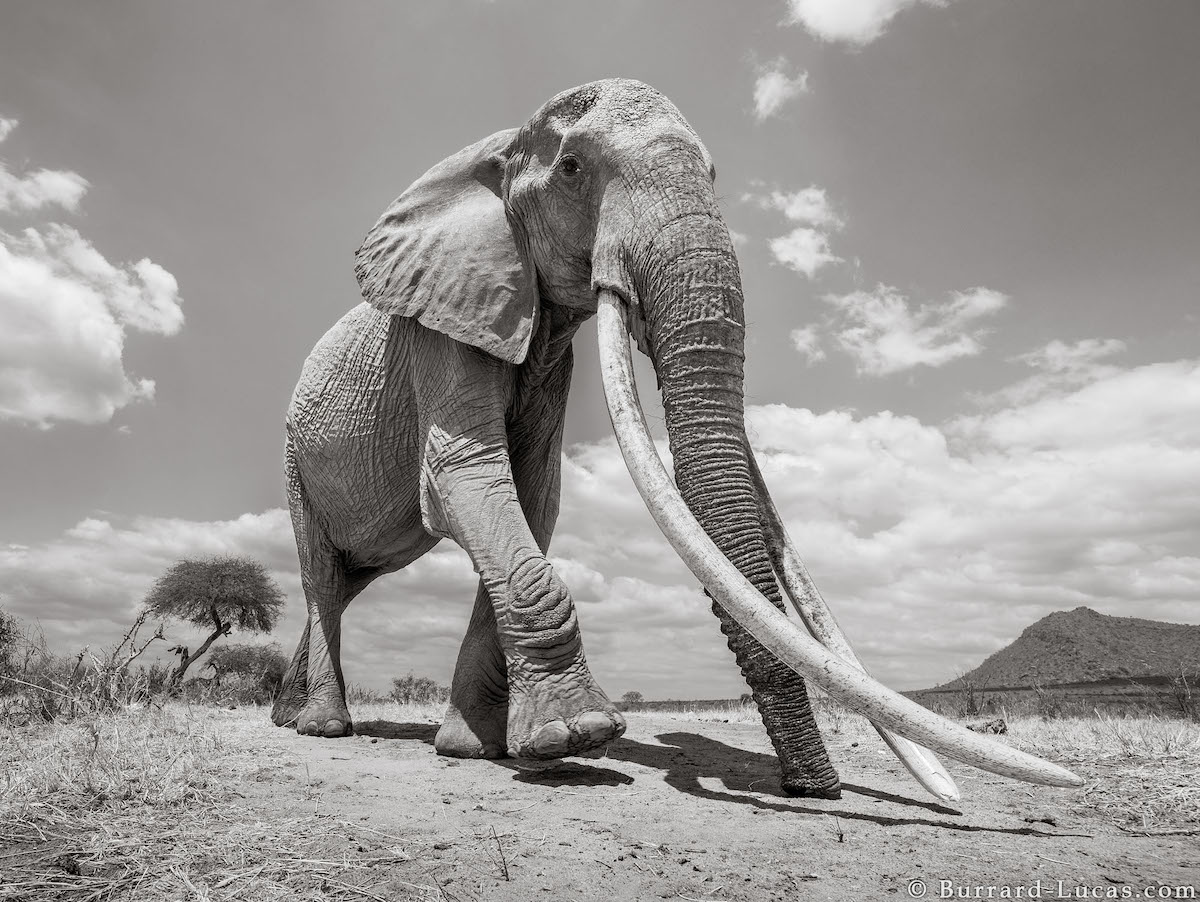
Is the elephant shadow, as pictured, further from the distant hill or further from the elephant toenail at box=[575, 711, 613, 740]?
the distant hill

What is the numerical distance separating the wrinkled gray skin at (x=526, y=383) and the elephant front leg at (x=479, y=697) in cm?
2

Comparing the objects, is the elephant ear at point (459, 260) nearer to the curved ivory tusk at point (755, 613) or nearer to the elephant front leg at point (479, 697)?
the curved ivory tusk at point (755, 613)

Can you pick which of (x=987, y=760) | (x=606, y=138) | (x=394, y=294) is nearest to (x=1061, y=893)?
(x=987, y=760)

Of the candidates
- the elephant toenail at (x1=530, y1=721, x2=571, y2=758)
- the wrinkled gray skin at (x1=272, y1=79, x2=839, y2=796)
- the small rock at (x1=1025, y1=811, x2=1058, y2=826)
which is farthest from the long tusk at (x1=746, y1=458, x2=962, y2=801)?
the elephant toenail at (x1=530, y1=721, x2=571, y2=758)

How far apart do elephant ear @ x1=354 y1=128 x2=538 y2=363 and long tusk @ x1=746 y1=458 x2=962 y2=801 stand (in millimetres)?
1831

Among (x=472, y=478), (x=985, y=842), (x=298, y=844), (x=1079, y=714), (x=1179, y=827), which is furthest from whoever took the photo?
(x=1079, y=714)

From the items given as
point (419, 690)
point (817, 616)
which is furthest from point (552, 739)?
point (419, 690)

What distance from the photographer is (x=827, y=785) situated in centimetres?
414

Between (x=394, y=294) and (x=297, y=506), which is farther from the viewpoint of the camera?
(x=297, y=506)

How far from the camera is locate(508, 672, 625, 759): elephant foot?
14.5 feet

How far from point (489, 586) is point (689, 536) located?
1512 millimetres

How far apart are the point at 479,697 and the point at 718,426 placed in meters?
2.75

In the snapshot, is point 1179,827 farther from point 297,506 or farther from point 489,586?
point 297,506

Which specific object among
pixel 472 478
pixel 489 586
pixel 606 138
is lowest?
pixel 489 586
